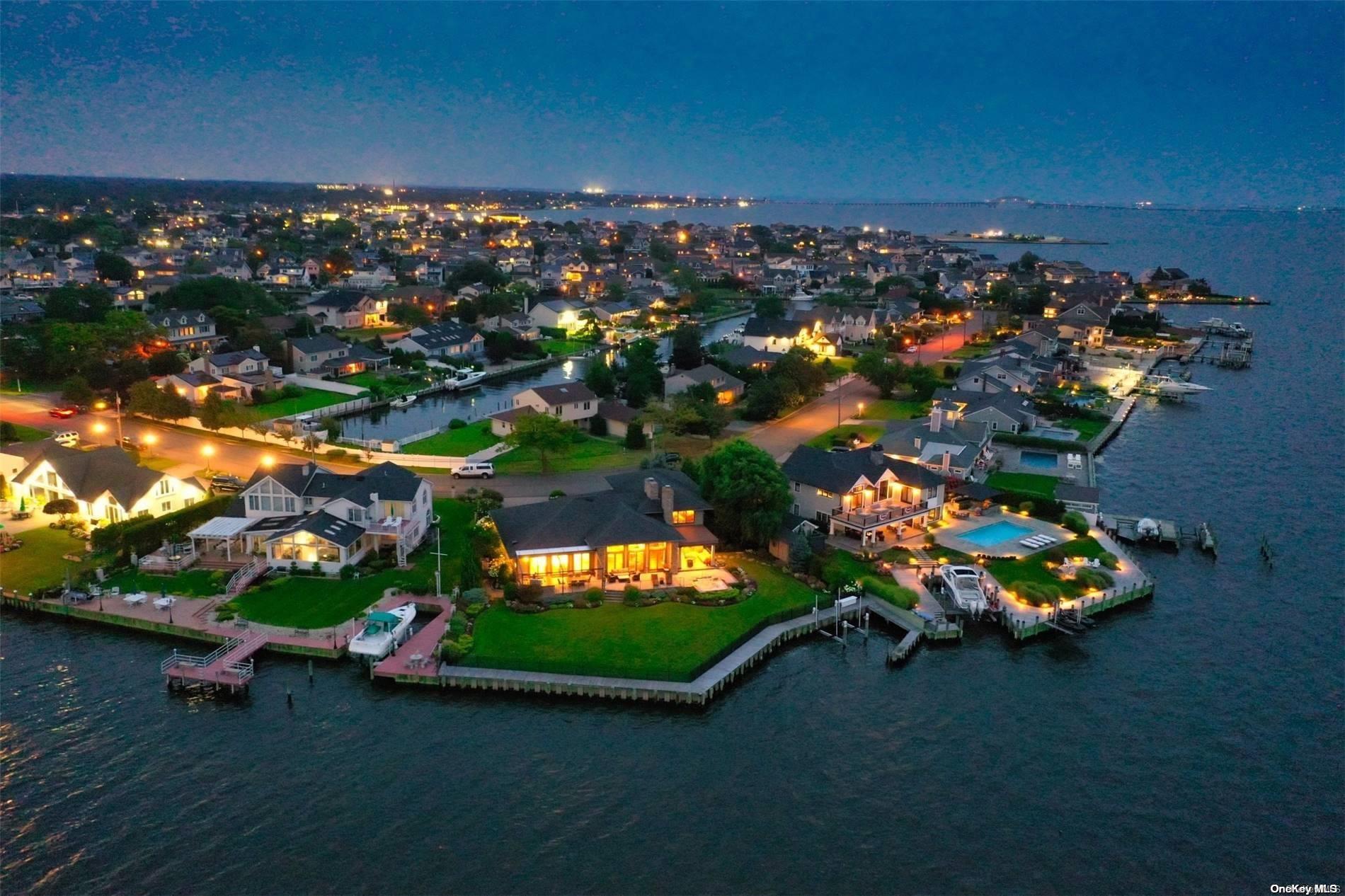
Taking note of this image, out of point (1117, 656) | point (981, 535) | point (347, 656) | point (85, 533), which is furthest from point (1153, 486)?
point (85, 533)

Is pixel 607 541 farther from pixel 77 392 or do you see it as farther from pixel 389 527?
pixel 77 392

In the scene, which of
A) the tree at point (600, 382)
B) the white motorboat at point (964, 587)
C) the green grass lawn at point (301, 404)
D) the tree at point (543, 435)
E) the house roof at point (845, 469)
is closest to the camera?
the white motorboat at point (964, 587)

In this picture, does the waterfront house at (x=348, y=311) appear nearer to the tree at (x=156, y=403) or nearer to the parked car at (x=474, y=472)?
the tree at (x=156, y=403)

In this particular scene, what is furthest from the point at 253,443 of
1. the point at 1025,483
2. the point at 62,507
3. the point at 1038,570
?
the point at 1025,483

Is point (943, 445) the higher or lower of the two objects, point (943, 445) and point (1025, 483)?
the higher

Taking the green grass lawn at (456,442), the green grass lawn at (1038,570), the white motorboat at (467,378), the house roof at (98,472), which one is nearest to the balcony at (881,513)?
the green grass lawn at (1038,570)

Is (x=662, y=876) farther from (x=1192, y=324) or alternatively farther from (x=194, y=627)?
(x=1192, y=324)
